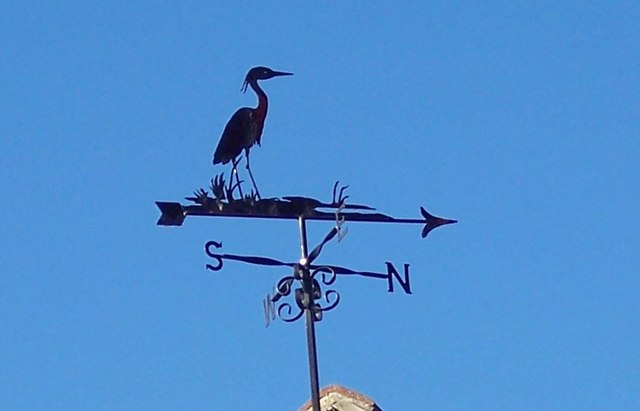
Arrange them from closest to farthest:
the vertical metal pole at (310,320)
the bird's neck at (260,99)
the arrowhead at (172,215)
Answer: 1. the vertical metal pole at (310,320)
2. the arrowhead at (172,215)
3. the bird's neck at (260,99)

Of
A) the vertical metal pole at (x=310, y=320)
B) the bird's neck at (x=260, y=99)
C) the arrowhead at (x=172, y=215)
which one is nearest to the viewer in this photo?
the vertical metal pole at (x=310, y=320)

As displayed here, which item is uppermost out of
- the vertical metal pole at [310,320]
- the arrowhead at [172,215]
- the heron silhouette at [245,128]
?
the heron silhouette at [245,128]

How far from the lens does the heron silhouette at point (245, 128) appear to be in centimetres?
527

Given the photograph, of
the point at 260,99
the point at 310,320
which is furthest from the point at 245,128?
the point at 310,320

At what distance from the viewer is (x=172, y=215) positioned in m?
4.85

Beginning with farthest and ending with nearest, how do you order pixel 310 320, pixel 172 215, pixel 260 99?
pixel 260 99
pixel 172 215
pixel 310 320

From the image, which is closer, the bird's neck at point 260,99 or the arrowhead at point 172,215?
the arrowhead at point 172,215

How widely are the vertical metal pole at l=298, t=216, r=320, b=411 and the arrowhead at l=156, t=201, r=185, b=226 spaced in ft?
1.17

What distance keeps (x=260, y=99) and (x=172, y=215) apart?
641 mm

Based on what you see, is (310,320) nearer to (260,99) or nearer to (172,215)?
(172,215)

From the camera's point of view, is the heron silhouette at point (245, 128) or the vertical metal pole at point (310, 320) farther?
the heron silhouette at point (245, 128)

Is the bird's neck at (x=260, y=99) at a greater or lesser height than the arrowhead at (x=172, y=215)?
greater

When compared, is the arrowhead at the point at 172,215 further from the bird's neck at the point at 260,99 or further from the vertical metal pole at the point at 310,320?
the bird's neck at the point at 260,99

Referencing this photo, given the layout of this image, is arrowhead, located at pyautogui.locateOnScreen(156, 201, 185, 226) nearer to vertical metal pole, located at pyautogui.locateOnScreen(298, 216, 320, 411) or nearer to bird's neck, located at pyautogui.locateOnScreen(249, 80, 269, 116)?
vertical metal pole, located at pyautogui.locateOnScreen(298, 216, 320, 411)
